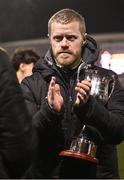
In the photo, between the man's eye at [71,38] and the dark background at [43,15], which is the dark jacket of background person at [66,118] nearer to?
the man's eye at [71,38]

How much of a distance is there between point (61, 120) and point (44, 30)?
4.65 metres

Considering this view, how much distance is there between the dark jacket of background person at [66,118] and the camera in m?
1.79

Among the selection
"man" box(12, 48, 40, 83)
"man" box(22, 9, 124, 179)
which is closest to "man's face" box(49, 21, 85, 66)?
"man" box(22, 9, 124, 179)

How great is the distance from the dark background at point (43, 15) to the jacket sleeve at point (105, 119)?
4258mm

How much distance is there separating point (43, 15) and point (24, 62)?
3095 mm

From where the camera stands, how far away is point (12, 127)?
122 centimetres

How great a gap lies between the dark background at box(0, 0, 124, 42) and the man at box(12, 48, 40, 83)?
104 inches

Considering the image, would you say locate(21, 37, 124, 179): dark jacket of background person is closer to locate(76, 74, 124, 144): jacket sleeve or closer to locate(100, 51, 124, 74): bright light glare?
locate(76, 74, 124, 144): jacket sleeve

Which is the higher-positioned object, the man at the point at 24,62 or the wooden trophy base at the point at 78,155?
the man at the point at 24,62

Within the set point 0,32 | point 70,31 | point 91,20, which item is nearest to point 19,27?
point 0,32

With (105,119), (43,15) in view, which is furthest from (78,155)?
(43,15)

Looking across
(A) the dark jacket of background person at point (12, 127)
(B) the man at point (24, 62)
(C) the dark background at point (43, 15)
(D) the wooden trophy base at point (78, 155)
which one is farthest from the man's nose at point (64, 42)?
(C) the dark background at point (43, 15)

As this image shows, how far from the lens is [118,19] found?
20.8 ft

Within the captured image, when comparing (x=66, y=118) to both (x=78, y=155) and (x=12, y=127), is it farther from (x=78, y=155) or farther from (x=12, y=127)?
(x=12, y=127)
